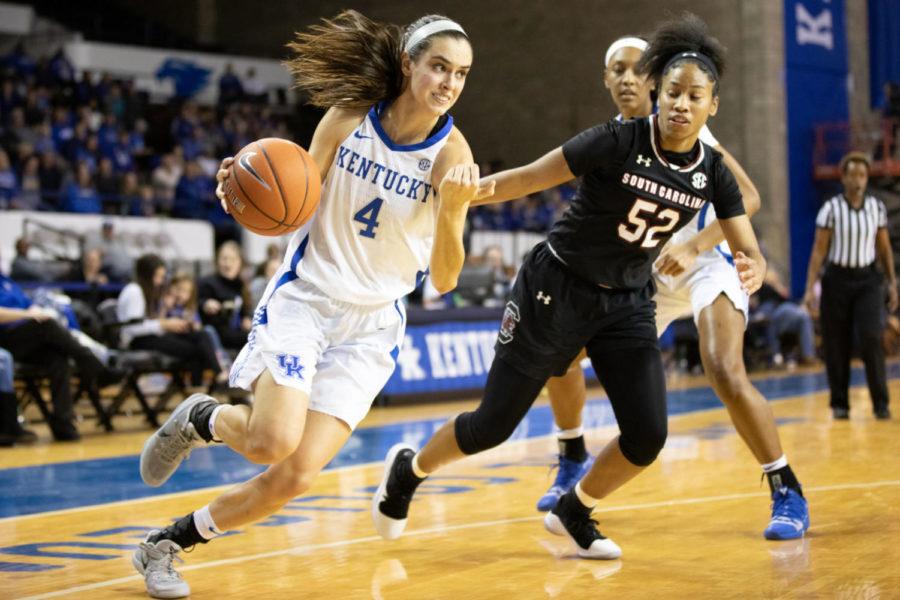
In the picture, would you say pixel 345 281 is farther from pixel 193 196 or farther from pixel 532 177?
pixel 193 196

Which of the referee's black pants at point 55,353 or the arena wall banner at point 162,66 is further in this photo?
the arena wall banner at point 162,66

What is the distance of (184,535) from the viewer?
4.26m

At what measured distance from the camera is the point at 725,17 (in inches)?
890

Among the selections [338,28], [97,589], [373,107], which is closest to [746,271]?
[373,107]

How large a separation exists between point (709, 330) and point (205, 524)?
8.19 feet

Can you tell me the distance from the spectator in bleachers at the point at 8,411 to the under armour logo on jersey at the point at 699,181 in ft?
18.5

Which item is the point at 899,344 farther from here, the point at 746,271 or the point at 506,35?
the point at 746,271

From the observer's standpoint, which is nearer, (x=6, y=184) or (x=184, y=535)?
(x=184, y=535)

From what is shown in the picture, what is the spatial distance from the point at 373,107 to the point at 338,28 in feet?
1.31

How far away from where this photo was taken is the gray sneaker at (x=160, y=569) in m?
4.14

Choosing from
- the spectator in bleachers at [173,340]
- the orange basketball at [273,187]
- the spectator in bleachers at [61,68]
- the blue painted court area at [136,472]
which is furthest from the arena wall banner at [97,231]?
the orange basketball at [273,187]

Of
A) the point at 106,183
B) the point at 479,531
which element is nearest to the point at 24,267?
the point at 106,183

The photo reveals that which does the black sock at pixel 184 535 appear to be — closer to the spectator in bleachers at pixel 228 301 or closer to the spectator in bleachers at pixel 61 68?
the spectator in bleachers at pixel 228 301

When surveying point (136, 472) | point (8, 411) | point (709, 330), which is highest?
point (709, 330)
